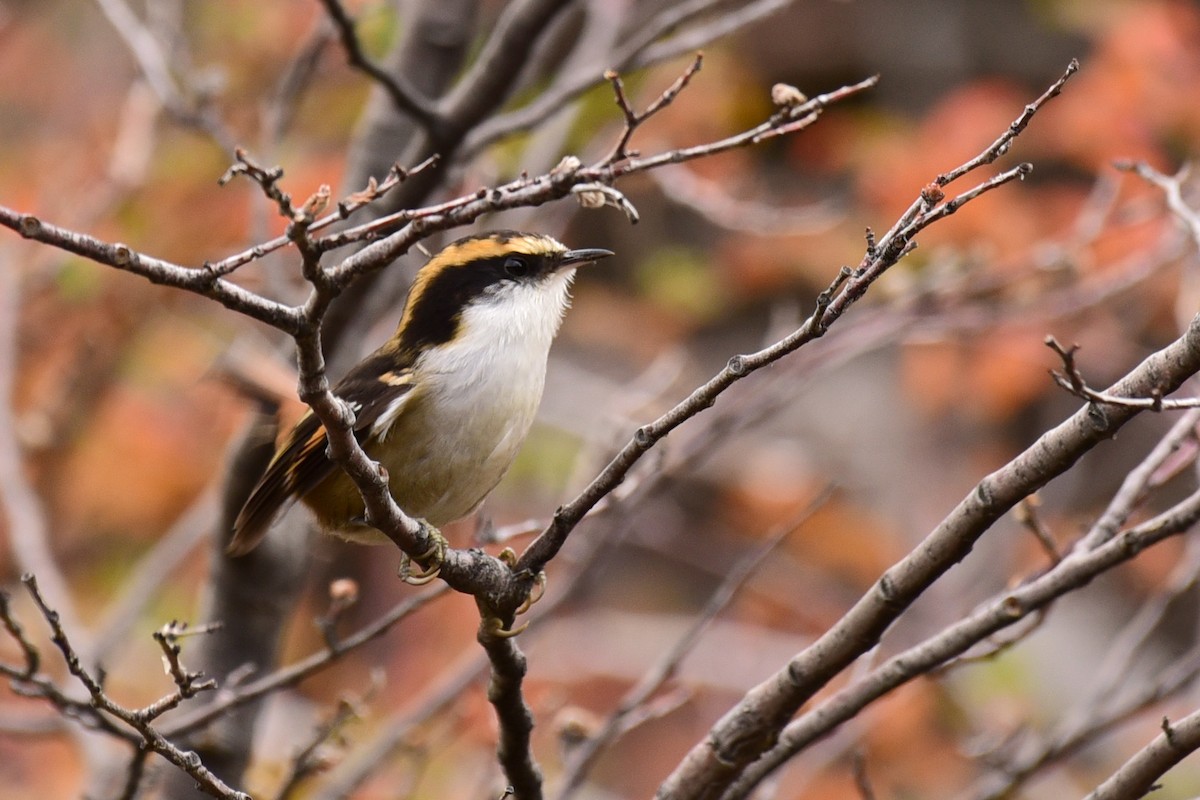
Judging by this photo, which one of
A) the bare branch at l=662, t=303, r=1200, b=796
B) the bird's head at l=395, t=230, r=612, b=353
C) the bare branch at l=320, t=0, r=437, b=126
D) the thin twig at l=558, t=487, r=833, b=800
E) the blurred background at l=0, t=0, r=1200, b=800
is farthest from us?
the blurred background at l=0, t=0, r=1200, b=800

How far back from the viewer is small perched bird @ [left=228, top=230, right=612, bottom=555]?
3736 mm

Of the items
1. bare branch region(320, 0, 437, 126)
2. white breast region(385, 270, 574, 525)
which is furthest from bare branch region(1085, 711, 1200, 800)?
bare branch region(320, 0, 437, 126)

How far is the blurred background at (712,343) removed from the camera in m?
5.95

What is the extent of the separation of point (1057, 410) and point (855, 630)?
7963mm

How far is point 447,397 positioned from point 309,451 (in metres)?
0.45

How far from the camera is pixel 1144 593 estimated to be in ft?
30.7

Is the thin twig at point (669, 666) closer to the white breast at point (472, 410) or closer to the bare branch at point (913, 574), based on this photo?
the bare branch at point (913, 574)

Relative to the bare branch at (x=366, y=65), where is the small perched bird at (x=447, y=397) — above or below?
below

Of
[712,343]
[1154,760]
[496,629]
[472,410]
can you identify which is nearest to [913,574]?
[1154,760]

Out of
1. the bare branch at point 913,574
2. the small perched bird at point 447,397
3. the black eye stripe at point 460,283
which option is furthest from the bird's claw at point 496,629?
the black eye stripe at point 460,283

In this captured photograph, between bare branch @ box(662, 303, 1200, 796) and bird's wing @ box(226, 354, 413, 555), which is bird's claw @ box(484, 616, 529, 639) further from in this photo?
bird's wing @ box(226, 354, 413, 555)

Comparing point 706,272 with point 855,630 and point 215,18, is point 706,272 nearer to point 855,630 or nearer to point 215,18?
point 215,18

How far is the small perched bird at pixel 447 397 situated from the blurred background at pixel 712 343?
0.73 m

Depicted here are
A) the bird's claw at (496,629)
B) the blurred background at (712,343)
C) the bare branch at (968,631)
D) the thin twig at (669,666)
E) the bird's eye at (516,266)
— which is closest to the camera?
the bare branch at (968,631)
